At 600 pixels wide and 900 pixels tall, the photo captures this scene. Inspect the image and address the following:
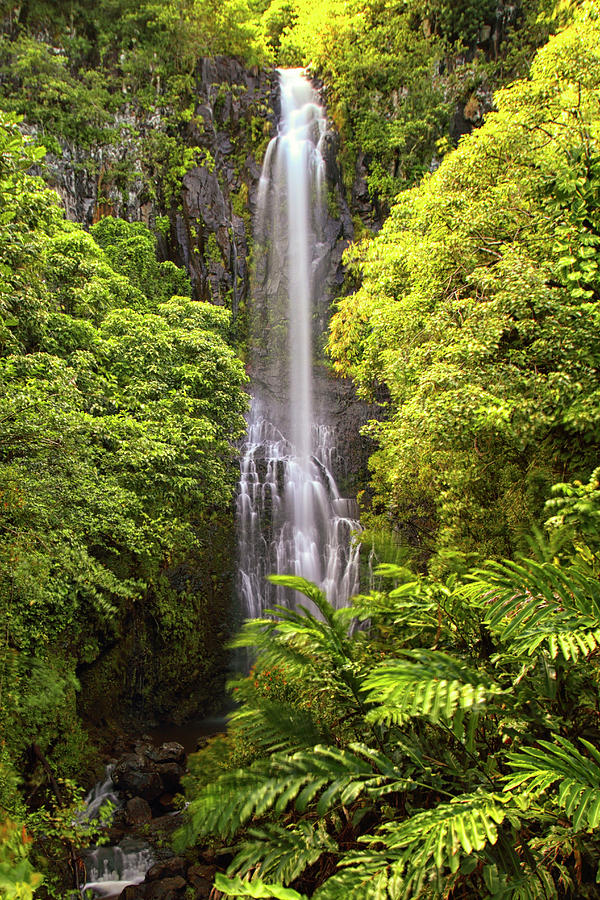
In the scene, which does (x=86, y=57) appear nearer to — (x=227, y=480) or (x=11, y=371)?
(x=227, y=480)

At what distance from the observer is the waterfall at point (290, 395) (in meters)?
14.0

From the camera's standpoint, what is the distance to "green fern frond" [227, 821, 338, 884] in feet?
5.90

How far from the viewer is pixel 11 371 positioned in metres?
6.46

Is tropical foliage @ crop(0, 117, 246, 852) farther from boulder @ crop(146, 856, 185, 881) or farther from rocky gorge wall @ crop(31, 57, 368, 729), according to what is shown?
rocky gorge wall @ crop(31, 57, 368, 729)

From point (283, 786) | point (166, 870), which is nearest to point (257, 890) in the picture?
point (283, 786)

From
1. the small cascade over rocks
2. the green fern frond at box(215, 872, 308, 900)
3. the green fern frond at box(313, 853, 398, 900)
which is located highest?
the green fern frond at box(215, 872, 308, 900)

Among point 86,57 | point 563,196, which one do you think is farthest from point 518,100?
point 86,57

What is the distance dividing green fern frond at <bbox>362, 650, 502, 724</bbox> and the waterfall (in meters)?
11.6

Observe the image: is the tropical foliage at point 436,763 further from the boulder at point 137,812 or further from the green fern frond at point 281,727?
the boulder at point 137,812

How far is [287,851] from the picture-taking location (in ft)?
6.09

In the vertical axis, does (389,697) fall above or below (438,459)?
below

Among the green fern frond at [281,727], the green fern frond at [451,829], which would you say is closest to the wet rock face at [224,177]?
the green fern frond at [281,727]

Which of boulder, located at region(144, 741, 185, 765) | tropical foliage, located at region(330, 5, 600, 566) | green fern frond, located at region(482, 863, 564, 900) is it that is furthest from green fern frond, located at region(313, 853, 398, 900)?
boulder, located at region(144, 741, 185, 765)

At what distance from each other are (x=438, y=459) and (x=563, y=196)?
3.01 m
